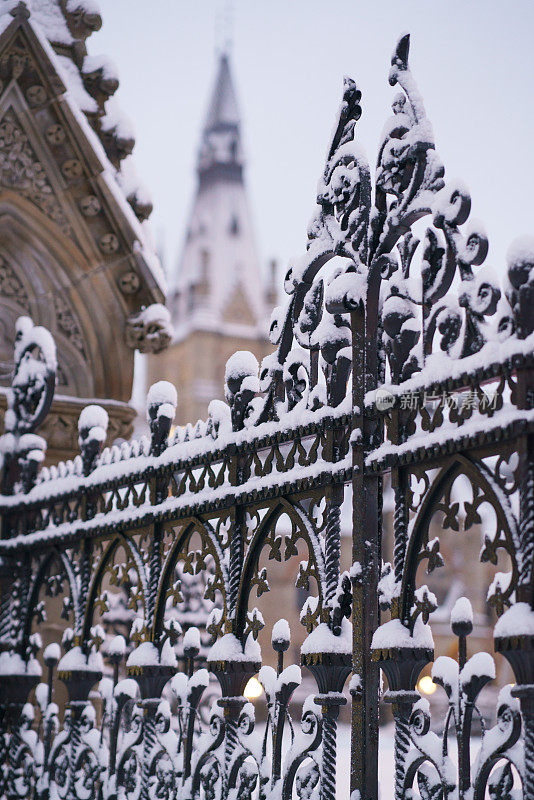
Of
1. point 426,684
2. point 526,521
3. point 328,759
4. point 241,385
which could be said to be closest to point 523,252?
point 526,521

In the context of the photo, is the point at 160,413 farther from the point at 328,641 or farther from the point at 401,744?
the point at 401,744

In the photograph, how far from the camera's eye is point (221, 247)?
→ 74688 mm

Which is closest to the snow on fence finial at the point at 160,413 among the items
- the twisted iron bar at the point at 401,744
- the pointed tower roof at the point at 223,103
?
the twisted iron bar at the point at 401,744

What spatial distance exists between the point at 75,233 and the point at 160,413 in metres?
3.27

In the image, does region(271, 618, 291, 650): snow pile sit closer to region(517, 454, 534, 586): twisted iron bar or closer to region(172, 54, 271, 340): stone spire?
region(517, 454, 534, 586): twisted iron bar

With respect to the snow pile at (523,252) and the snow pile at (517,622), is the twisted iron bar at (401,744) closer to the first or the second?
the snow pile at (517,622)

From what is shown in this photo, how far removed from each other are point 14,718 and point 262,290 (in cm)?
6809

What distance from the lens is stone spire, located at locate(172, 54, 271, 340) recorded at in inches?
2896

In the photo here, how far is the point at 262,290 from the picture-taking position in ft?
244

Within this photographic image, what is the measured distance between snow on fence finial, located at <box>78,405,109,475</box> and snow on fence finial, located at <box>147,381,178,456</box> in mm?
763

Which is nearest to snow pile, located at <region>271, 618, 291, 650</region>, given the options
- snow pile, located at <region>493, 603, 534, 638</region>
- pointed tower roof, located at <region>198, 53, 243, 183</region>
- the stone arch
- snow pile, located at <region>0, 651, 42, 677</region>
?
snow pile, located at <region>493, 603, 534, 638</region>

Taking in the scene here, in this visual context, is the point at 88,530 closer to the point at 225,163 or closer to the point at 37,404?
the point at 37,404

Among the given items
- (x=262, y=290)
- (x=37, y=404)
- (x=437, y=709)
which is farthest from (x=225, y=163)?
(x=37, y=404)

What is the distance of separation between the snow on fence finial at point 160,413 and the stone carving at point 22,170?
3170 mm
